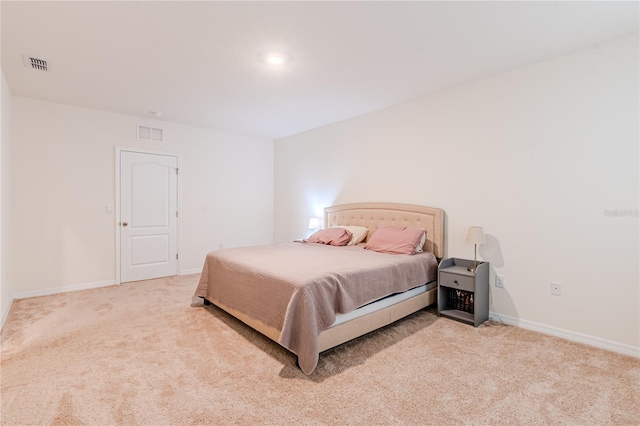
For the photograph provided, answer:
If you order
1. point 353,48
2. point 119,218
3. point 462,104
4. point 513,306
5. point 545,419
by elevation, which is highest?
point 353,48

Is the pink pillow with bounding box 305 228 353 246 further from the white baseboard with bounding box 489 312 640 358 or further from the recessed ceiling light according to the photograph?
the recessed ceiling light

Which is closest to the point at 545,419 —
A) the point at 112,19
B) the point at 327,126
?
the point at 112,19

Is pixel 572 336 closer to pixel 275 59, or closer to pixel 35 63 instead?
pixel 275 59

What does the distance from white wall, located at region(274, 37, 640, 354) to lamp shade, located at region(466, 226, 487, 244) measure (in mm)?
207

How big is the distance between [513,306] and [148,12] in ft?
12.9

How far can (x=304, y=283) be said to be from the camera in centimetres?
221

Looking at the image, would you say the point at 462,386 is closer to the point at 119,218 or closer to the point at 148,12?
the point at 148,12

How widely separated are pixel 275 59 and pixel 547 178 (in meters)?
2.69

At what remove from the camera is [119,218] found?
4527 millimetres

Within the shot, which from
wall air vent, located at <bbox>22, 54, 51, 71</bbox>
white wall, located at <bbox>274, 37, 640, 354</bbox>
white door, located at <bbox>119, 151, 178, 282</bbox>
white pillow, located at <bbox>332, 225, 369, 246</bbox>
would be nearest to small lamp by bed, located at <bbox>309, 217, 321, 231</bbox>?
white pillow, located at <bbox>332, 225, 369, 246</bbox>

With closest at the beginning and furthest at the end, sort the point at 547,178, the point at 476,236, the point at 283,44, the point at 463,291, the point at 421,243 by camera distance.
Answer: the point at 283,44 → the point at 547,178 → the point at 476,236 → the point at 463,291 → the point at 421,243

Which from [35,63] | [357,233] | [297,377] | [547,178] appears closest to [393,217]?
[357,233]

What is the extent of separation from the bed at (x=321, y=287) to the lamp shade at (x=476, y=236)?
1.58 feet

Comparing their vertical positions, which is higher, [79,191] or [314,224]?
[79,191]
